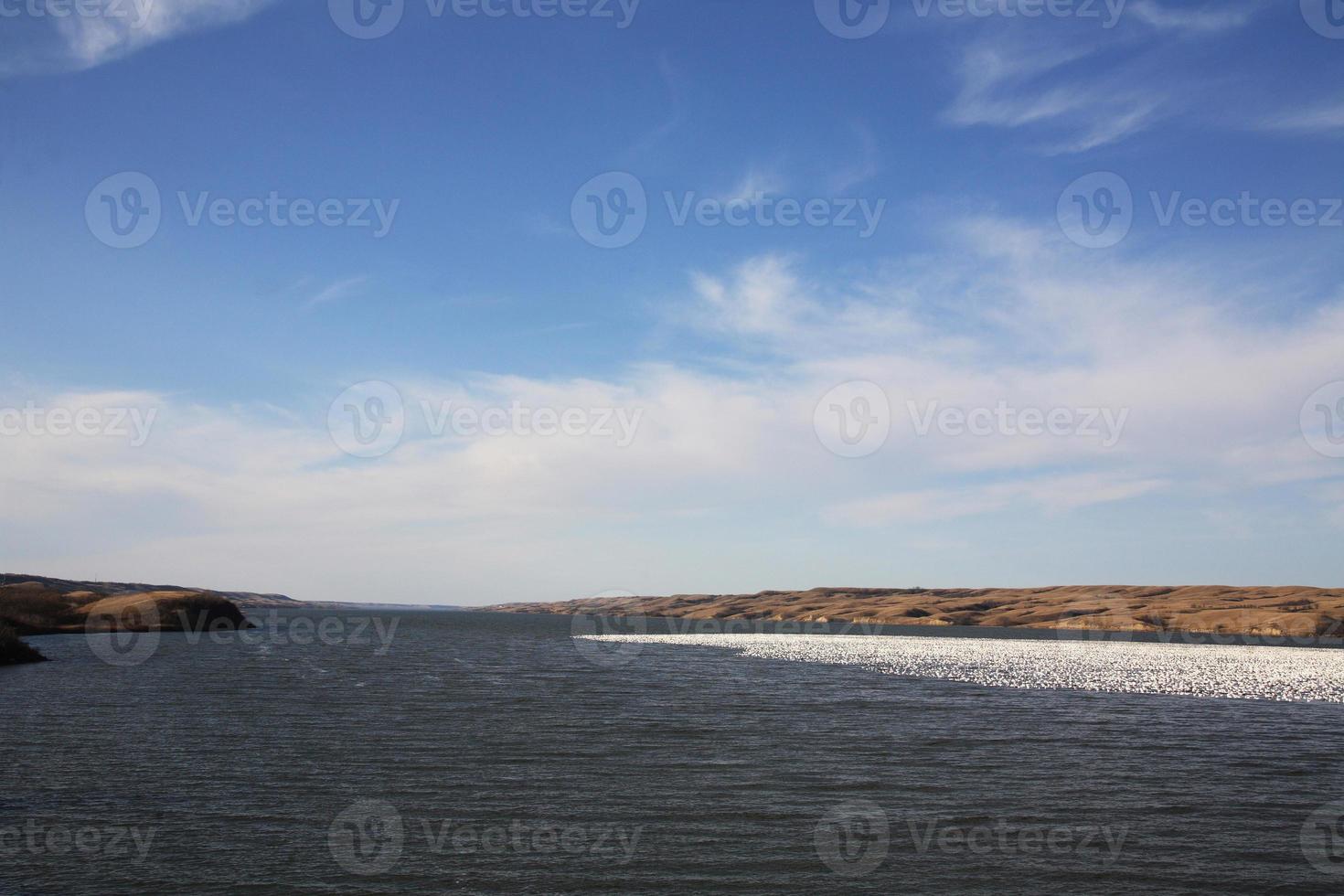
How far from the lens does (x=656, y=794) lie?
87.1 feet

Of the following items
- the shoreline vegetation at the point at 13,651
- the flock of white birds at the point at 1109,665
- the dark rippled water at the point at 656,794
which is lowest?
the flock of white birds at the point at 1109,665

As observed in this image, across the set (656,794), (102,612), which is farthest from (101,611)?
(656,794)

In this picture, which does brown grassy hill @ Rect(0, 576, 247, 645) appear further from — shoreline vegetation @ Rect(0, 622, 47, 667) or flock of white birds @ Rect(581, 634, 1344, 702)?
flock of white birds @ Rect(581, 634, 1344, 702)

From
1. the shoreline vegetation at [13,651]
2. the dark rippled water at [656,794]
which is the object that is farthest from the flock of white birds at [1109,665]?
the shoreline vegetation at [13,651]

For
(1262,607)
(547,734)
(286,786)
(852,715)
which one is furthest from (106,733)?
(1262,607)

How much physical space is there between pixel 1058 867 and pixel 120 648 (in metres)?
94.9

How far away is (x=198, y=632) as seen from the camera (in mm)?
126375

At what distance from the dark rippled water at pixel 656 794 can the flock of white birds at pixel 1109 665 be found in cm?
1009

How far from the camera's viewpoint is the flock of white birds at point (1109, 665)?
59.8 metres

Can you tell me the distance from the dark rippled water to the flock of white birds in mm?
10090

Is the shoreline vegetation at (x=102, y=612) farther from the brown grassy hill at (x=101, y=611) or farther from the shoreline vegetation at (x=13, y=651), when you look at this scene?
the shoreline vegetation at (x=13, y=651)

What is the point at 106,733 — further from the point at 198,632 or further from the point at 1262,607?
the point at 1262,607

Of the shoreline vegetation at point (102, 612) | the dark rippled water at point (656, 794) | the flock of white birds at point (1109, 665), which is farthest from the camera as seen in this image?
the shoreline vegetation at point (102, 612)

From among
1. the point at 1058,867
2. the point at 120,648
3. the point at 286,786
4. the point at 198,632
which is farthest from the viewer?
the point at 198,632
